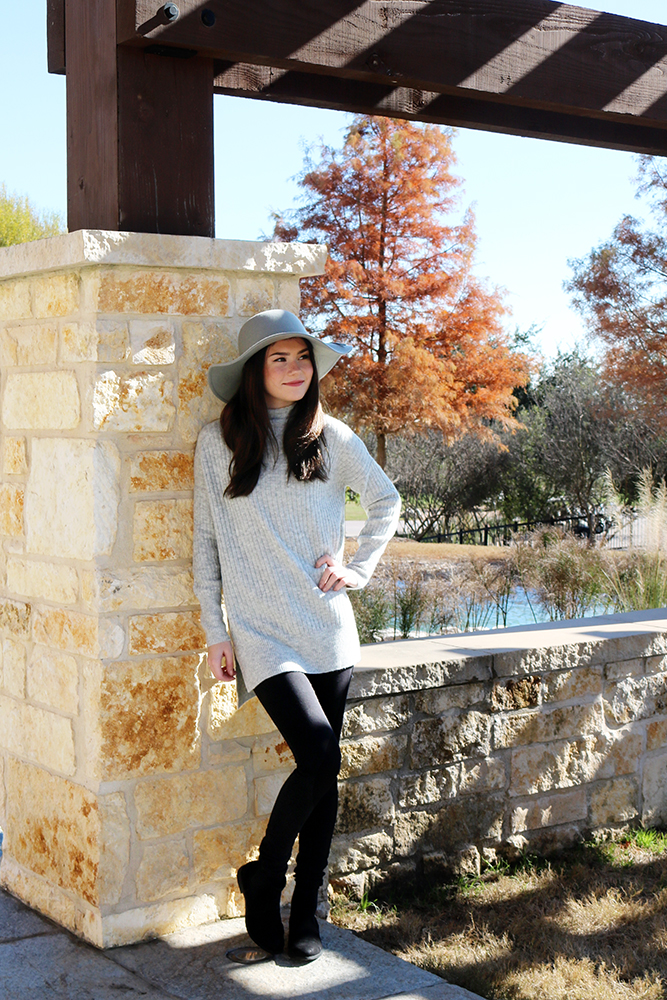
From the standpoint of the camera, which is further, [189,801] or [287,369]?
[189,801]

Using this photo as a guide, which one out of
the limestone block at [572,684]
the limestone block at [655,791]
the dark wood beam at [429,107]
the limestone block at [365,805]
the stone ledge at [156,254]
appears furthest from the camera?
the limestone block at [655,791]

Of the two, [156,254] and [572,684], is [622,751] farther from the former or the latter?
[156,254]

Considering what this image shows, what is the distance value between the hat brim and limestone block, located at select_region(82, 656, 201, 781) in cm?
78

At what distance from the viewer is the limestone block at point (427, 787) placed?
3.62 m

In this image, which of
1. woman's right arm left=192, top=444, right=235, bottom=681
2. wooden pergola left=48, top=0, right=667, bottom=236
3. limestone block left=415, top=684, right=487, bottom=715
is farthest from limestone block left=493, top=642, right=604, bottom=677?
wooden pergola left=48, top=0, right=667, bottom=236

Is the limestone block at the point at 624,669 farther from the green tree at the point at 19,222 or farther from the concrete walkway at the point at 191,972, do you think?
the green tree at the point at 19,222

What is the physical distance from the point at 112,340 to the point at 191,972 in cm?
169

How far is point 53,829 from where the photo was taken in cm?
302

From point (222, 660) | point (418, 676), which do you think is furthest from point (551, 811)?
point (222, 660)

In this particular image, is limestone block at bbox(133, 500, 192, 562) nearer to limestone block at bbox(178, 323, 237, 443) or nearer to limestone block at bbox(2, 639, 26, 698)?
limestone block at bbox(178, 323, 237, 443)

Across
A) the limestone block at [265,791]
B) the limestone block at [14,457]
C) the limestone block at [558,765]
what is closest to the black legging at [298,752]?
the limestone block at [265,791]

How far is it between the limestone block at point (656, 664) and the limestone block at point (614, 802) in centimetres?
47

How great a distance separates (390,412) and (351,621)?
1137 cm

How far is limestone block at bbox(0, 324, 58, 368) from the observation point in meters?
2.93
